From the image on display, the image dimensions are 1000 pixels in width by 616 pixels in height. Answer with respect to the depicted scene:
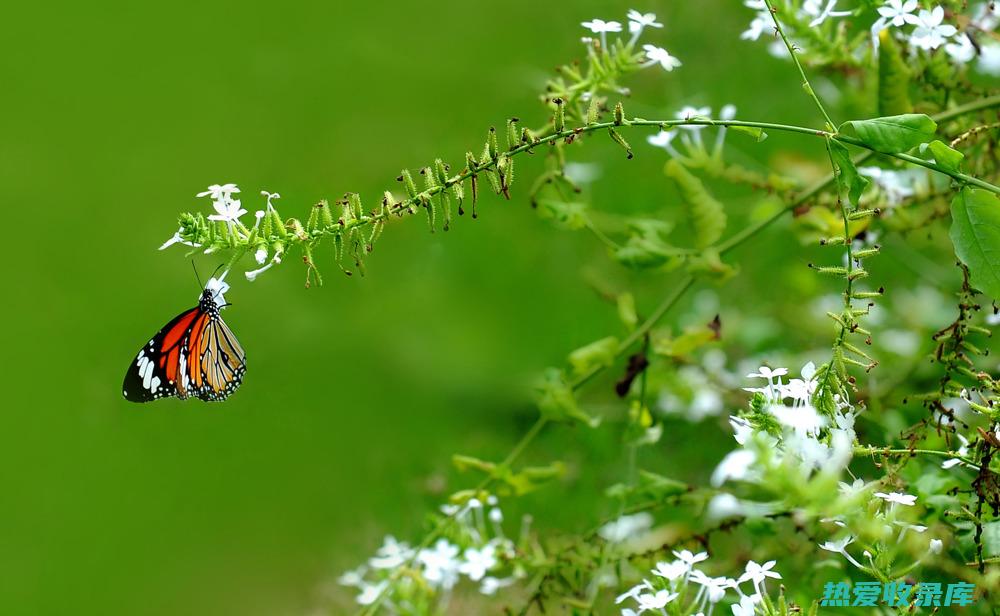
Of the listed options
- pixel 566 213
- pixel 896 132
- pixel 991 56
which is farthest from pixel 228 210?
pixel 991 56

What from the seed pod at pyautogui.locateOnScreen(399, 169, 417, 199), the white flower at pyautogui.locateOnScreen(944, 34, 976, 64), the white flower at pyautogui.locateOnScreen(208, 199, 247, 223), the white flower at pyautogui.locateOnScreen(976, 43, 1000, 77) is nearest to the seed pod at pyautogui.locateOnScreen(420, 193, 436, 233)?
the seed pod at pyautogui.locateOnScreen(399, 169, 417, 199)

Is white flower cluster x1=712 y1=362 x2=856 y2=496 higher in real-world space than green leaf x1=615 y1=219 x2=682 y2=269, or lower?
lower

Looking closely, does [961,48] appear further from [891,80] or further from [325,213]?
[325,213]

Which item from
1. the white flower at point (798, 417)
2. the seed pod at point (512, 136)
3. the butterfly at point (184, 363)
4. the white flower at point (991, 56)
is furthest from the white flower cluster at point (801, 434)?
the butterfly at point (184, 363)

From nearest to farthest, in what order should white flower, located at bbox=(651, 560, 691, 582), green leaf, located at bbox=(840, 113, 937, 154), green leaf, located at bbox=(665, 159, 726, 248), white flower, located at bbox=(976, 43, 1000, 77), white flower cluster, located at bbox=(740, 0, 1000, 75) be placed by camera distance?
1. green leaf, located at bbox=(840, 113, 937, 154)
2. white flower, located at bbox=(651, 560, 691, 582)
3. white flower cluster, located at bbox=(740, 0, 1000, 75)
4. green leaf, located at bbox=(665, 159, 726, 248)
5. white flower, located at bbox=(976, 43, 1000, 77)

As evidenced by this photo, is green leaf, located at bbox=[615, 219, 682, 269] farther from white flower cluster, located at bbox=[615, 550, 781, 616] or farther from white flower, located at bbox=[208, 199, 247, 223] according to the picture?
white flower, located at bbox=[208, 199, 247, 223]

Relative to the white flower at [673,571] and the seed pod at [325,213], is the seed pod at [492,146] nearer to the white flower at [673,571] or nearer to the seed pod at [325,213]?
the seed pod at [325,213]
